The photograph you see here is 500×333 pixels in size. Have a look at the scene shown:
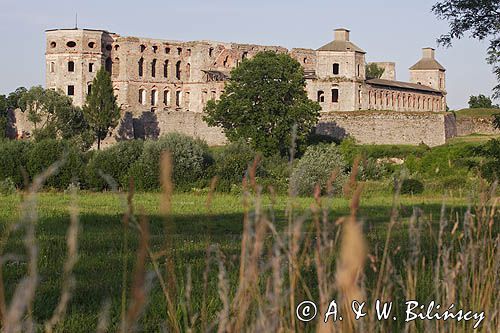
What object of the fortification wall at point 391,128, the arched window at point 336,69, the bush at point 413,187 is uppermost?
the arched window at point 336,69

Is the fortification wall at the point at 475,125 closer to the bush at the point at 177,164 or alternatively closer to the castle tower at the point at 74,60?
the castle tower at the point at 74,60

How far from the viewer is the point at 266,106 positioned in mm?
46688

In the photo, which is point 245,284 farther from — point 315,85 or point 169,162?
point 315,85

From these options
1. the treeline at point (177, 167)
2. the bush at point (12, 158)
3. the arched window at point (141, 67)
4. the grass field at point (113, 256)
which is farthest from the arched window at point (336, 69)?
the grass field at point (113, 256)

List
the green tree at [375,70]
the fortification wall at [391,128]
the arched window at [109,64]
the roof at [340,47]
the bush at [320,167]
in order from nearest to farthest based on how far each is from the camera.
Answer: the bush at [320,167], the fortification wall at [391,128], the roof at [340,47], the arched window at [109,64], the green tree at [375,70]

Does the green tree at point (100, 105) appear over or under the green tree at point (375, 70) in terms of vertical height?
under


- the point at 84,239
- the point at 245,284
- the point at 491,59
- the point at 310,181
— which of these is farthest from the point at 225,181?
the point at 245,284

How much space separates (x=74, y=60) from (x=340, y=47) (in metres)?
18.8

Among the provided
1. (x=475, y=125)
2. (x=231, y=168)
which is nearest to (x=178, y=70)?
(x=475, y=125)

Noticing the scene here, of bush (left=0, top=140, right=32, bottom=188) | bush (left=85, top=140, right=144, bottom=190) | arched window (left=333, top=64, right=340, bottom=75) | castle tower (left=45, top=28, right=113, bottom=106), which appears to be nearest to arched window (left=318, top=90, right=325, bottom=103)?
arched window (left=333, top=64, right=340, bottom=75)

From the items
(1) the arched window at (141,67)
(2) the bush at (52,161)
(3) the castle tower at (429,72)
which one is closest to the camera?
(2) the bush at (52,161)

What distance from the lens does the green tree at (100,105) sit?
55.2m

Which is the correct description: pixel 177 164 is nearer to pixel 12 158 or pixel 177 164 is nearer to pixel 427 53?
pixel 12 158

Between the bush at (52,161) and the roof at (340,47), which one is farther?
the roof at (340,47)
